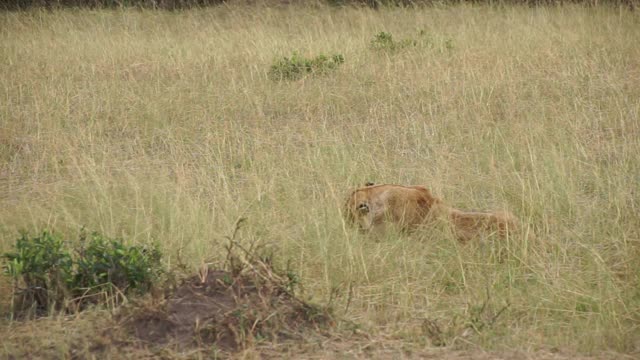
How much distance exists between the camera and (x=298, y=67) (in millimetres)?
8125

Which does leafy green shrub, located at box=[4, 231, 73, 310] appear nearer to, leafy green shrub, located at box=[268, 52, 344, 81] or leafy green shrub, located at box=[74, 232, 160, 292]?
leafy green shrub, located at box=[74, 232, 160, 292]

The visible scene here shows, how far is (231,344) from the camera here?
3270mm

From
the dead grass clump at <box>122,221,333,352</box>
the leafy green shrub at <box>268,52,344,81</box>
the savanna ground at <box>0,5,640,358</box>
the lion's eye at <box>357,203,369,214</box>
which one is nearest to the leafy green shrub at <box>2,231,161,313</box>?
the savanna ground at <box>0,5,640,358</box>

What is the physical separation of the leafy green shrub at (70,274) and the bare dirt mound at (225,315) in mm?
288

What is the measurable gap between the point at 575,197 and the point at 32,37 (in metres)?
7.67

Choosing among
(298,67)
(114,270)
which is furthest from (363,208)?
(298,67)

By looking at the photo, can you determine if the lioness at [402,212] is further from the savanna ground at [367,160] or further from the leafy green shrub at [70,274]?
the leafy green shrub at [70,274]

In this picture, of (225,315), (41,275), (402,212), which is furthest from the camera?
(402,212)

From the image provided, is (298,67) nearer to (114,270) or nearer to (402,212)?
(402,212)

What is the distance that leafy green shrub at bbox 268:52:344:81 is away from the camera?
8.05 metres

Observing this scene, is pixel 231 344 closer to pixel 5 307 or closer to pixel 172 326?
pixel 172 326

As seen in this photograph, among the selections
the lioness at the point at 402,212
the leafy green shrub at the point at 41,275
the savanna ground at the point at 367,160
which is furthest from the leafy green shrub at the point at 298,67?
the leafy green shrub at the point at 41,275

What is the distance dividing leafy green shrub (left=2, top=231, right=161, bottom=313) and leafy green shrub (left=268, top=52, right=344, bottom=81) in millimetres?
4417

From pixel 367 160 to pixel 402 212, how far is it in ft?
4.09
